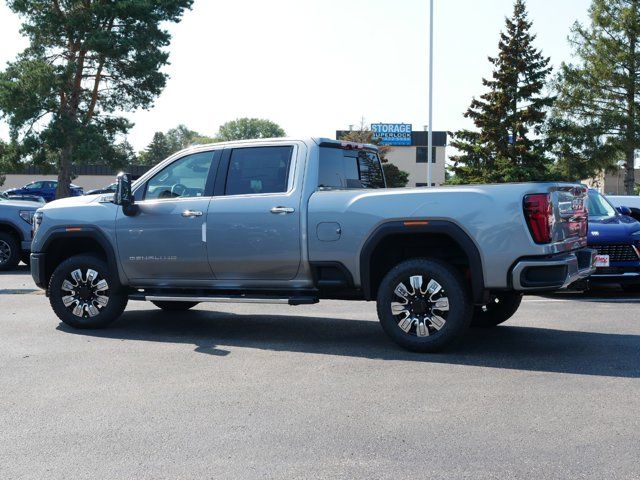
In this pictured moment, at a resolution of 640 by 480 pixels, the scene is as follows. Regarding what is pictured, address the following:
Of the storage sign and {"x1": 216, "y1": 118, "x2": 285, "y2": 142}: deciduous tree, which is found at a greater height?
{"x1": 216, "y1": 118, "x2": 285, "y2": 142}: deciduous tree

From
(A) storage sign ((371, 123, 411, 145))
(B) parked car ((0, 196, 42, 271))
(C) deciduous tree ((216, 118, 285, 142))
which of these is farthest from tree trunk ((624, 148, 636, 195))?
(C) deciduous tree ((216, 118, 285, 142))

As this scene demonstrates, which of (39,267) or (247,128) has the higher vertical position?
(247,128)

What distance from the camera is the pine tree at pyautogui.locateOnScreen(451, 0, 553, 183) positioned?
49281mm

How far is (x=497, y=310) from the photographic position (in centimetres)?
848

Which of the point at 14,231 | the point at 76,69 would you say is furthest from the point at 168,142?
the point at 14,231

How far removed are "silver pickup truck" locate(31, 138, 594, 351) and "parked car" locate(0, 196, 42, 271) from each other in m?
7.05

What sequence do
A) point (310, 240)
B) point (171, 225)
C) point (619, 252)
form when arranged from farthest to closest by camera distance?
point (619, 252)
point (171, 225)
point (310, 240)

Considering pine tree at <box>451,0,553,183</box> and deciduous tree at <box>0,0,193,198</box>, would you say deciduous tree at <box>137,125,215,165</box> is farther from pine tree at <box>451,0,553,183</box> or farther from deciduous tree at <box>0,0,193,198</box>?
deciduous tree at <box>0,0,193,198</box>

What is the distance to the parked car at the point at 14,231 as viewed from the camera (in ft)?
51.1

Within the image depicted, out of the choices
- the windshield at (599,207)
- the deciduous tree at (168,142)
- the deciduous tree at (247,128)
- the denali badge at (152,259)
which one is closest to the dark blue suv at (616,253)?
the windshield at (599,207)

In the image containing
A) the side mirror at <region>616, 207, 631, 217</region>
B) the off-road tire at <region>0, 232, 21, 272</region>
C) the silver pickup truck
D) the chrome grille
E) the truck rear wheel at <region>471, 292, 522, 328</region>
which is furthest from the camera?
the off-road tire at <region>0, 232, 21, 272</region>

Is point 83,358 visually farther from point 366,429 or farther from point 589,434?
point 589,434

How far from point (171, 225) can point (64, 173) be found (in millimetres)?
32206

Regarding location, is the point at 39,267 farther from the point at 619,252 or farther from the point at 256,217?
the point at 619,252
